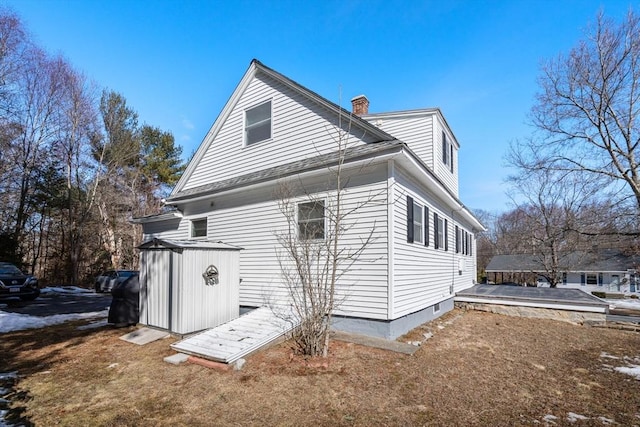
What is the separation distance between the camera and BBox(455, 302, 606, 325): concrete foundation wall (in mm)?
8992

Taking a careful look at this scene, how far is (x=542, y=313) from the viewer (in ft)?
31.8

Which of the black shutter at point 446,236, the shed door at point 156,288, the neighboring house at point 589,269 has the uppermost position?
the black shutter at point 446,236

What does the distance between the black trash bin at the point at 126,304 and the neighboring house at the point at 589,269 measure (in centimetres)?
2847

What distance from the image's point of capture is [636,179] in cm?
1471

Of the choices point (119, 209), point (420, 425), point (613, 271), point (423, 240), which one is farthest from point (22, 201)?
point (613, 271)

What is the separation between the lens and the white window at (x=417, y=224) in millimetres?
7789

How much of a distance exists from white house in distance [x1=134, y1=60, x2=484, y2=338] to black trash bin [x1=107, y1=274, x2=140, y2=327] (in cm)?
251

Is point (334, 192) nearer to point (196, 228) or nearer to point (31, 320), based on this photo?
point (196, 228)

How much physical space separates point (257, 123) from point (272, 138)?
39.7 inches

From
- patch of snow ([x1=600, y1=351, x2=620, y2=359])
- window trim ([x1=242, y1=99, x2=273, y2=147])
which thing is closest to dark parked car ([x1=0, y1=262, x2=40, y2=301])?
window trim ([x1=242, y1=99, x2=273, y2=147])

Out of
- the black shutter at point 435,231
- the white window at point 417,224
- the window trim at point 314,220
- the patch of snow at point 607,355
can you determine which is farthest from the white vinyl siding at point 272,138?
the patch of snow at point 607,355

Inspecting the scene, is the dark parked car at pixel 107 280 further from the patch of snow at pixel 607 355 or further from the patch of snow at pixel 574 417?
the patch of snow at pixel 607 355

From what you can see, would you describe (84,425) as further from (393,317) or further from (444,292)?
(444,292)

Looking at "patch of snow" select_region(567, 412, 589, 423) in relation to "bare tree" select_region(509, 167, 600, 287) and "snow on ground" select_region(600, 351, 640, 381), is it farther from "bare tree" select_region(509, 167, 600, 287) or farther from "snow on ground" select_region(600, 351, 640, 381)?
"bare tree" select_region(509, 167, 600, 287)
